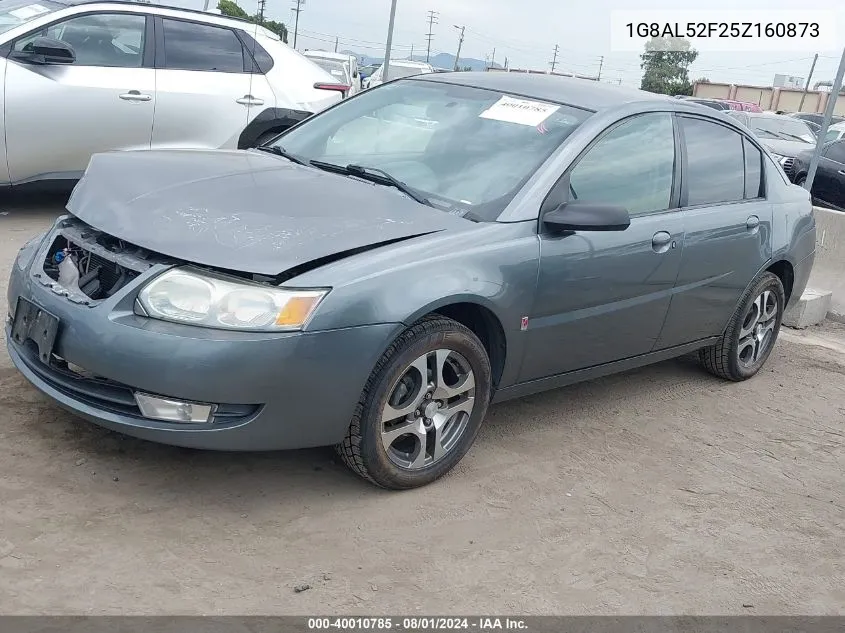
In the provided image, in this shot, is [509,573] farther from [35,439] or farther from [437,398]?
[35,439]

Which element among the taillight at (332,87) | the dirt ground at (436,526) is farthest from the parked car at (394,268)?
the taillight at (332,87)

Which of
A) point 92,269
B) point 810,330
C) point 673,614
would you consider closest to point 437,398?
point 673,614

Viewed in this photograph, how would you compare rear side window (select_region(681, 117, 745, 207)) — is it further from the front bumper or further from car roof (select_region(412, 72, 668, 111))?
the front bumper

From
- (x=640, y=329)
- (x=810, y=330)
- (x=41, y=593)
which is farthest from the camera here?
(x=810, y=330)

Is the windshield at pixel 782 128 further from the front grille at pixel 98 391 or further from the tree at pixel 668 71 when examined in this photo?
the tree at pixel 668 71

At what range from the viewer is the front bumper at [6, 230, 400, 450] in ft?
9.89

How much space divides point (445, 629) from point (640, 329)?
2113 mm

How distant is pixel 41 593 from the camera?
2688 mm

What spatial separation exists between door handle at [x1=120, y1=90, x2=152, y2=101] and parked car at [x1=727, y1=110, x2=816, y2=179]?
1056cm

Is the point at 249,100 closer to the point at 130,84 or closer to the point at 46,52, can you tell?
the point at 130,84

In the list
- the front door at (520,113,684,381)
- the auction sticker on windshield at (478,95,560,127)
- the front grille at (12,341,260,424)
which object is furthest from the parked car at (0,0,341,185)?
the front door at (520,113,684,381)

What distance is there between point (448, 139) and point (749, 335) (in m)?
2.41

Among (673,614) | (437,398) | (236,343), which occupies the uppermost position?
(236,343)

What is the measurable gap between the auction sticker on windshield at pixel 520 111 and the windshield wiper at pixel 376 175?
1.87 feet
